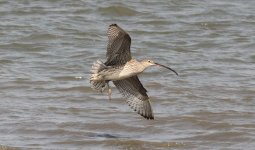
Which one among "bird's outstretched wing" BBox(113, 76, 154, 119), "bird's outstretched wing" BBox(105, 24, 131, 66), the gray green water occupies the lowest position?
the gray green water

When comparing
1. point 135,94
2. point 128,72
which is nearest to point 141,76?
point 135,94

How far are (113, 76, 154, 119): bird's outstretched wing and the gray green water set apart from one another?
0.72 ft

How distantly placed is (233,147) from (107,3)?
8977 millimetres

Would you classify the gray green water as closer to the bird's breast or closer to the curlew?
the curlew

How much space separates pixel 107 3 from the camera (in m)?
16.0

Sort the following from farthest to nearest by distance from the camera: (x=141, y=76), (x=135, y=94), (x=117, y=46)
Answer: (x=141, y=76)
(x=135, y=94)
(x=117, y=46)

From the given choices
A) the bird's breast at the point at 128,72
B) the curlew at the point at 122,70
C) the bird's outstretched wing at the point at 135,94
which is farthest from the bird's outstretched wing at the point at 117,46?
the bird's outstretched wing at the point at 135,94

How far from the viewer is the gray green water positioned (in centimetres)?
783

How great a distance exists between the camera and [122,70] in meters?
7.75

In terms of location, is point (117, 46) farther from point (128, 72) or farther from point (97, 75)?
point (97, 75)

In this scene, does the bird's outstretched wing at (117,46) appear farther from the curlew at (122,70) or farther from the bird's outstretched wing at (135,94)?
the bird's outstretched wing at (135,94)

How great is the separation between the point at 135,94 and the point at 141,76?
112 inches

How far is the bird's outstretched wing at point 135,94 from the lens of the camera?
26.5 feet

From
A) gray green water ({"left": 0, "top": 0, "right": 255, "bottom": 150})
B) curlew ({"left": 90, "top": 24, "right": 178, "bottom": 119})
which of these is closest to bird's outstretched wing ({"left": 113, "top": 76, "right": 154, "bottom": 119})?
curlew ({"left": 90, "top": 24, "right": 178, "bottom": 119})
